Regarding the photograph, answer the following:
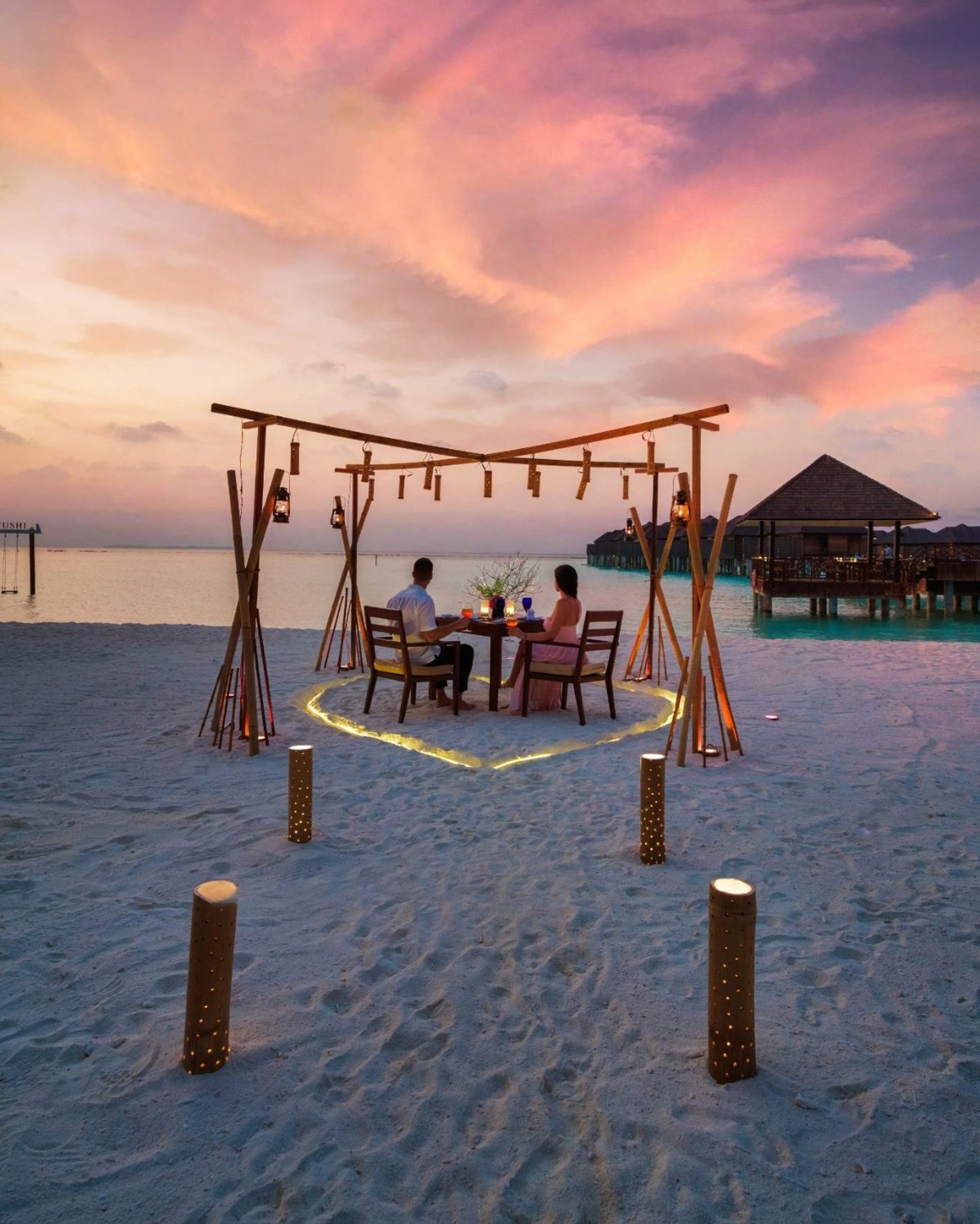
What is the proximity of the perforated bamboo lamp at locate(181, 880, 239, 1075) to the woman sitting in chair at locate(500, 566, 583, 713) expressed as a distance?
456cm

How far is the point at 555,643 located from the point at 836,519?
20.0m

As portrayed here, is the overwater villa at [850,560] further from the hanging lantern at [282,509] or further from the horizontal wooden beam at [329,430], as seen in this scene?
the hanging lantern at [282,509]

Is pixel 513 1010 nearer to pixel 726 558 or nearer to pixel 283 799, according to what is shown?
pixel 283 799

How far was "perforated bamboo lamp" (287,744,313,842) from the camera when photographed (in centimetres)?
367

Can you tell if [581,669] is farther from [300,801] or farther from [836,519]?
[836,519]

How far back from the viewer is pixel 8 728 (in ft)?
19.6

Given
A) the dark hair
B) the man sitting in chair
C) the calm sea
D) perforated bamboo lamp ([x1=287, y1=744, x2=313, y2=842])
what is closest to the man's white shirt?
the man sitting in chair

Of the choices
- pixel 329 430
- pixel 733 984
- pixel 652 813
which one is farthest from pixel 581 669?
pixel 733 984

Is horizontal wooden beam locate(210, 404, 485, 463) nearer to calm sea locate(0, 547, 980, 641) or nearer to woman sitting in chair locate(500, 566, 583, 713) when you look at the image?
woman sitting in chair locate(500, 566, 583, 713)

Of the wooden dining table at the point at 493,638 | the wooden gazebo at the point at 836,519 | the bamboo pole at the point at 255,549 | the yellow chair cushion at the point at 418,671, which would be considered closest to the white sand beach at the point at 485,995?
the bamboo pole at the point at 255,549

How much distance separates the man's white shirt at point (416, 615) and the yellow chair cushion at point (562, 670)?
1.05 m

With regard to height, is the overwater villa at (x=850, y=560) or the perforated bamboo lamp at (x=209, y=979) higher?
the overwater villa at (x=850, y=560)

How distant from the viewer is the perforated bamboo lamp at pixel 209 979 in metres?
1.99

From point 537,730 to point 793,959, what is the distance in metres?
3.65
